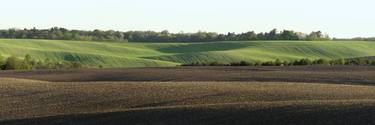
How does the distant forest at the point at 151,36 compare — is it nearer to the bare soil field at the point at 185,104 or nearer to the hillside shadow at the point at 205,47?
the hillside shadow at the point at 205,47

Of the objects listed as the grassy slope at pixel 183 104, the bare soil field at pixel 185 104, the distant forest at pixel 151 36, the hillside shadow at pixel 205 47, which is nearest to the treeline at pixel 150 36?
the distant forest at pixel 151 36

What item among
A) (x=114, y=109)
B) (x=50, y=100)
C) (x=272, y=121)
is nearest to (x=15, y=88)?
(x=50, y=100)

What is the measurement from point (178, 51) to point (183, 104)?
10330 centimetres

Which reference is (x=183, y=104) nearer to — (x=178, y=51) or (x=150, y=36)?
(x=178, y=51)

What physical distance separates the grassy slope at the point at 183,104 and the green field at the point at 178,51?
64563 millimetres

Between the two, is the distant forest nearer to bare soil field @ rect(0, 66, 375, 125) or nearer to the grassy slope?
bare soil field @ rect(0, 66, 375, 125)

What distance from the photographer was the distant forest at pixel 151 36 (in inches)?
5941

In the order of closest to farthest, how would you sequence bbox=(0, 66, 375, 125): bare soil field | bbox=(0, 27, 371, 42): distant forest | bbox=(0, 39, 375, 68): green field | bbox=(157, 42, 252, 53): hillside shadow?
bbox=(0, 66, 375, 125): bare soil field
bbox=(0, 39, 375, 68): green field
bbox=(157, 42, 252, 53): hillside shadow
bbox=(0, 27, 371, 42): distant forest

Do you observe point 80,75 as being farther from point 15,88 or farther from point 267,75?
point 15,88

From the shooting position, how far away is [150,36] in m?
160

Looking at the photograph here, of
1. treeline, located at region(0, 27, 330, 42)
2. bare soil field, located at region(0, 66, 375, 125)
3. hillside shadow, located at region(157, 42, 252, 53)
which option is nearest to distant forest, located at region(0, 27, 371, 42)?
treeline, located at region(0, 27, 330, 42)

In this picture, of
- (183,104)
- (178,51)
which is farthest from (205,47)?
(183,104)

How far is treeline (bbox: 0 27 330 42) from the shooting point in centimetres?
15100

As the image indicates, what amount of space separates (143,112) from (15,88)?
12241 mm
